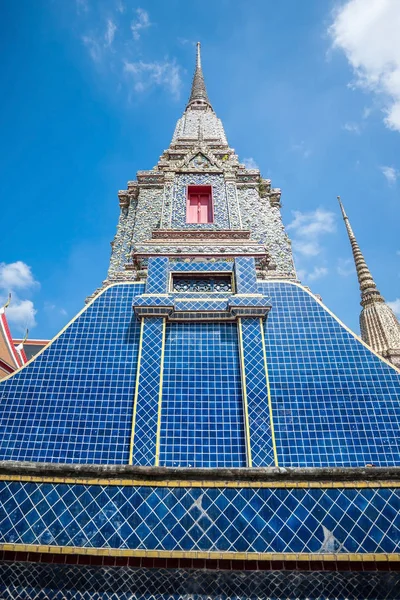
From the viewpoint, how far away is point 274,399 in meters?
7.20

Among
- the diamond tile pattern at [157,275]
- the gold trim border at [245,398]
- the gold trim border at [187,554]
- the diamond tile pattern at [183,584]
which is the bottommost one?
the diamond tile pattern at [183,584]

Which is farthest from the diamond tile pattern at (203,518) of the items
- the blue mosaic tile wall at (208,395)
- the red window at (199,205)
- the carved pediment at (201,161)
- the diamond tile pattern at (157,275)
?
the carved pediment at (201,161)

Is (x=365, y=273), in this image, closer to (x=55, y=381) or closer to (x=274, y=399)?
(x=274, y=399)

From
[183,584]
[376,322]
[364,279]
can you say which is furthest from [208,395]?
[364,279]

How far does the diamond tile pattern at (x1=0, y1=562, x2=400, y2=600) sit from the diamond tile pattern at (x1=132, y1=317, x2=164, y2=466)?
1935 millimetres

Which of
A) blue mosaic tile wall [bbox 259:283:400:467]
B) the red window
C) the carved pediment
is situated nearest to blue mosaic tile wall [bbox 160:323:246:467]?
blue mosaic tile wall [bbox 259:283:400:467]

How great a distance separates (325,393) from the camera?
728 centimetres

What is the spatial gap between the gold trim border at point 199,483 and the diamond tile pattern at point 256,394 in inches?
50.9

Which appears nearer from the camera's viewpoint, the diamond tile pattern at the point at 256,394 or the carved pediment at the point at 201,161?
the diamond tile pattern at the point at 256,394

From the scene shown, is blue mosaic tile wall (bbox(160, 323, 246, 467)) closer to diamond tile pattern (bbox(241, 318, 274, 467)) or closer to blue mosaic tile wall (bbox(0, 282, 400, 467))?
blue mosaic tile wall (bbox(0, 282, 400, 467))

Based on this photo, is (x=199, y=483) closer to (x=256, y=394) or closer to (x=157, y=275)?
(x=256, y=394)

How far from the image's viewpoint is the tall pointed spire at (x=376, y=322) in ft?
51.5

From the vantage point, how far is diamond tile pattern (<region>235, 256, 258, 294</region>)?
872 centimetres

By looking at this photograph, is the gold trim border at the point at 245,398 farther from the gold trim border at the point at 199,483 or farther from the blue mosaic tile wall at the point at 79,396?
the blue mosaic tile wall at the point at 79,396
